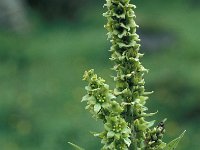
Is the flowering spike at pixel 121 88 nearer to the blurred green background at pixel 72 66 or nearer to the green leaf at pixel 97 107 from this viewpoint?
the green leaf at pixel 97 107

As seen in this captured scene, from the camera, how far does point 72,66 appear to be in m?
17.9

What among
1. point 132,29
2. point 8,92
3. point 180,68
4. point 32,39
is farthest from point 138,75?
point 32,39

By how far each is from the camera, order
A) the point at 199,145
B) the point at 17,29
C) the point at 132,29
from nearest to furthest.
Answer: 1. the point at 132,29
2. the point at 199,145
3. the point at 17,29

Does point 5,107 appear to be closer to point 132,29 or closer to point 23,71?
point 23,71

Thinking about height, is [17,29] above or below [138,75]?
above

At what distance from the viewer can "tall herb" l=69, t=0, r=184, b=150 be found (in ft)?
11.8

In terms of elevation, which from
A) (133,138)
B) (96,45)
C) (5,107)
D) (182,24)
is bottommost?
(133,138)

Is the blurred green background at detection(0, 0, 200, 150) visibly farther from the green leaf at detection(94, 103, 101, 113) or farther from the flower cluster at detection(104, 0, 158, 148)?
the green leaf at detection(94, 103, 101, 113)

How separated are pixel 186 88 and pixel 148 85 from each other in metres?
0.87

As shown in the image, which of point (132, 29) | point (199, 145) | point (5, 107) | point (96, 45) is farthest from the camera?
point (96, 45)

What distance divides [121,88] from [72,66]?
1423 centimetres

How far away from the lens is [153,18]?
21.8m

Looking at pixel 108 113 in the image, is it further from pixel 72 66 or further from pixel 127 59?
pixel 72 66

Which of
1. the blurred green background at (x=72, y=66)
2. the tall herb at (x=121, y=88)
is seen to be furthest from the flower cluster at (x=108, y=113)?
the blurred green background at (x=72, y=66)
